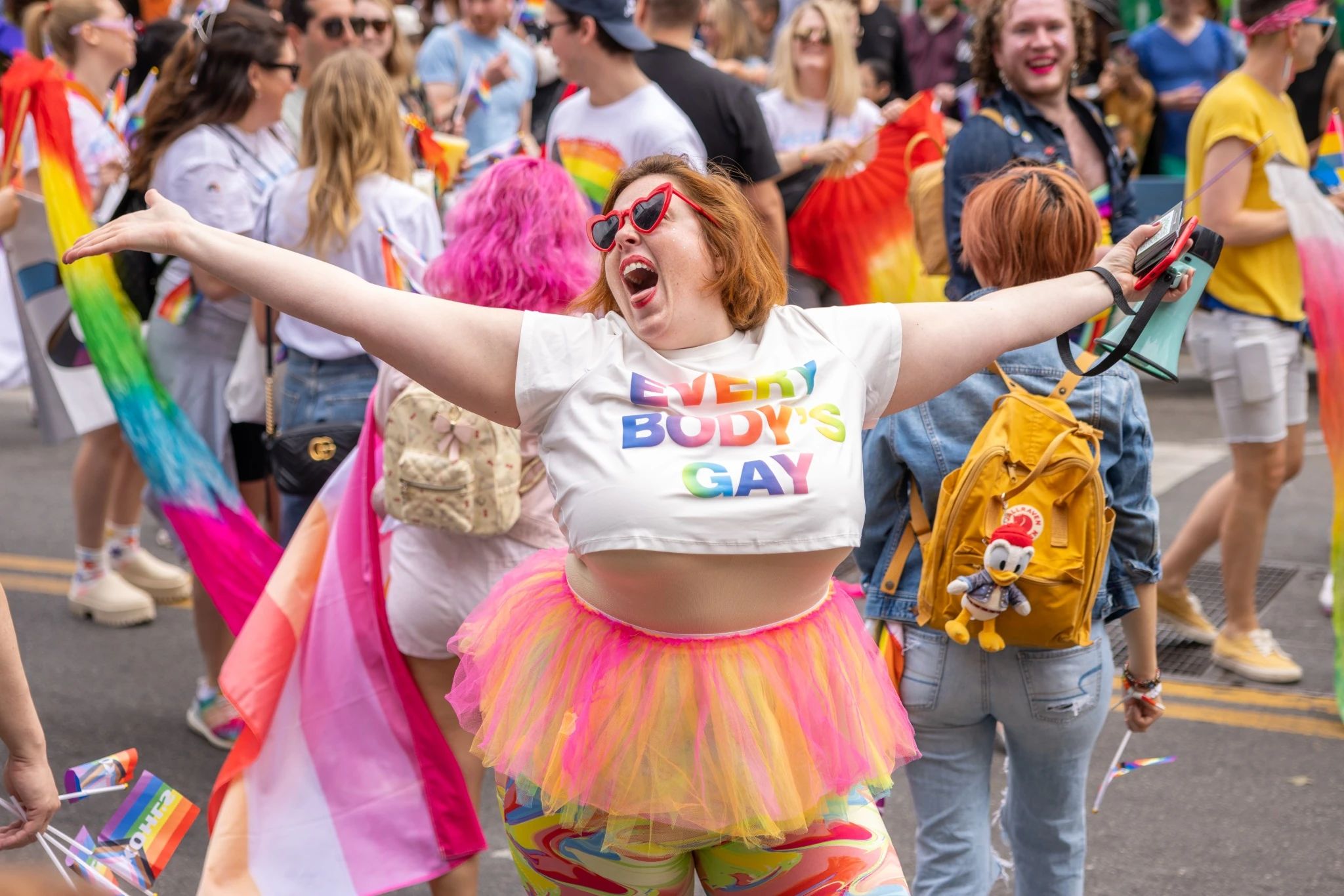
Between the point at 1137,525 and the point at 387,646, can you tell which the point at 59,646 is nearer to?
the point at 387,646

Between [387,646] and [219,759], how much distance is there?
1484 millimetres

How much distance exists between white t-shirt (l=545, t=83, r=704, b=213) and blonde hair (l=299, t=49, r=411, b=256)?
93 cm

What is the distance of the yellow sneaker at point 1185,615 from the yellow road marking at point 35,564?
4715 millimetres

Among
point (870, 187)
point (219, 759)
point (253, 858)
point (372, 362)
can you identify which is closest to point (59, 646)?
point (219, 759)

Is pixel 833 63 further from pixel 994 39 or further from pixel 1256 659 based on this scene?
pixel 1256 659

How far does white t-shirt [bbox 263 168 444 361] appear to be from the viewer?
432 cm

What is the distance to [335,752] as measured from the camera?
11.8 ft

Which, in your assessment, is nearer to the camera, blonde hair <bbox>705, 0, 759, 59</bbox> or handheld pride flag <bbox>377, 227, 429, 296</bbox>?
handheld pride flag <bbox>377, 227, 429, 296</bbox>

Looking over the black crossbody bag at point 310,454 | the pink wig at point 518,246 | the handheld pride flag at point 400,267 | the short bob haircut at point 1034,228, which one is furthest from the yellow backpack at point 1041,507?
the black crossbody bag at point 310,454

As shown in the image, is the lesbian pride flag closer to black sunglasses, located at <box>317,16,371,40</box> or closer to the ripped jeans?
the ripped jeans

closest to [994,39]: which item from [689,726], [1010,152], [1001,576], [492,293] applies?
[1010,152]

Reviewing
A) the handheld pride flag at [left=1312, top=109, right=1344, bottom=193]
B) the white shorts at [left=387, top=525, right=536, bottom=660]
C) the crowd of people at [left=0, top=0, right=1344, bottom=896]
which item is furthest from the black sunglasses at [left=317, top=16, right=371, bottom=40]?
the handheld pride flag at [left=1312, top=109, right=1344, bottom=193]

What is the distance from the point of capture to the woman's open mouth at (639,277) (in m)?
2.29

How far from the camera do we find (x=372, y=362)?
4.43 meters
